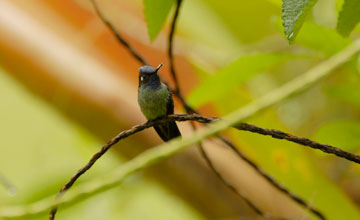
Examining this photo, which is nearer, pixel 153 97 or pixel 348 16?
pixel 348 16

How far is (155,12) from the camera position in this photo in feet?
1.40

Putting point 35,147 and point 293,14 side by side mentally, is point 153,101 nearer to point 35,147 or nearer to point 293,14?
point 293,14

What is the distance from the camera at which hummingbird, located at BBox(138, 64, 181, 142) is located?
2.21ft

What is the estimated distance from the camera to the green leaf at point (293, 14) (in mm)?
338

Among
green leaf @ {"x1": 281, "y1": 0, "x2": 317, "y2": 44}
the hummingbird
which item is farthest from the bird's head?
green leaf @ {"x1": 281, "y1": 0, "x2": 317, "y2": 44}

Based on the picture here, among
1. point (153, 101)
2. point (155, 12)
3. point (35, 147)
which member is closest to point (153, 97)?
point (153, 101)

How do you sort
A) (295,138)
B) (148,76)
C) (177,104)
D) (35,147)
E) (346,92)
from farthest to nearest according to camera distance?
(35,147) < (177,104) < (148,76) < (346,92) < (295,138)

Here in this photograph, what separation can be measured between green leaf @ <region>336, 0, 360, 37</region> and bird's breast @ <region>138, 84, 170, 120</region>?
0.33 meters

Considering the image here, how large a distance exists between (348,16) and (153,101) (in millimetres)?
361

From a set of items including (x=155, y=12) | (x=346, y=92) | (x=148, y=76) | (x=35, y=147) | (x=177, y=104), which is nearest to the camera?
(x=155, y=12)

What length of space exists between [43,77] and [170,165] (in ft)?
0.99

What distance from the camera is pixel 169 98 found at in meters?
0.73

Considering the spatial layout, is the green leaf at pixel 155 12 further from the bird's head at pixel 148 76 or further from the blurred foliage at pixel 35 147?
the blurred foliage at pixel 35 147

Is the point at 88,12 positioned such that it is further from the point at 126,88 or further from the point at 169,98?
the point at 169,98
